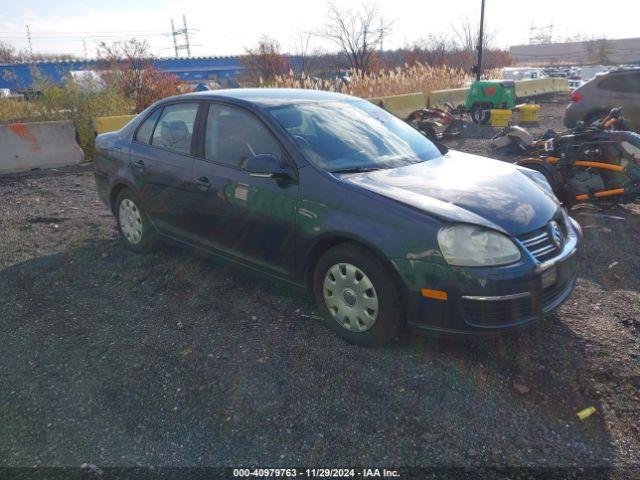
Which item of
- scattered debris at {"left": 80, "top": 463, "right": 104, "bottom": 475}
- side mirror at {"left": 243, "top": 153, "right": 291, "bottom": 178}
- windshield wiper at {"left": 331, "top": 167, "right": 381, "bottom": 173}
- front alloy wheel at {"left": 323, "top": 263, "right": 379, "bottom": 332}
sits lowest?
scattered debris at {"left": 80, "top": 463, "right": 104, "bottom": 475}

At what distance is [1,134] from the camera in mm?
9211

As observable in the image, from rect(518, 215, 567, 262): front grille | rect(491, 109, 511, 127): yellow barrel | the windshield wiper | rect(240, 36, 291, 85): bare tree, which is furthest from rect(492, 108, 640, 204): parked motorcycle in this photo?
rect(240, 36, 291, 85): bare tree

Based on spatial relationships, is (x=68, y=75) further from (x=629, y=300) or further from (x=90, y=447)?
(x=629, y=300)

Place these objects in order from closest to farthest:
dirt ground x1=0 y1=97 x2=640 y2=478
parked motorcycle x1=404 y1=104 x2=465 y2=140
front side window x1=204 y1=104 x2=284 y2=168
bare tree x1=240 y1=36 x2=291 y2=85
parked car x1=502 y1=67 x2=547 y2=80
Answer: dirt ground x1=0 y1=97 x2=640 y2=478, front side window x1=204 y1=104 x2=284 y2=168, parked motorcycle x1=404 y1=104 x2=465 y2=140, bare tree x1=240 y1=36 x2=291 y2=85, parked car x1=502 y1=67 x2=547 y2=80

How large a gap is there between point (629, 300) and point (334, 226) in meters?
2.52

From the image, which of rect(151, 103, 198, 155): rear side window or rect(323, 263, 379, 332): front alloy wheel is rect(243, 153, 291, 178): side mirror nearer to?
rect(323, 263, 379, 332): front alloy wheel

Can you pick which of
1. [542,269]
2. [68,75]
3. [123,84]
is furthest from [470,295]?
[123,84]

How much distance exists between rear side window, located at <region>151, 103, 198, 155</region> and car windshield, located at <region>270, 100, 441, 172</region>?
2.95 ft

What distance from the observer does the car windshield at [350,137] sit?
364 cm

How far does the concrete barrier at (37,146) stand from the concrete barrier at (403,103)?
348 inches

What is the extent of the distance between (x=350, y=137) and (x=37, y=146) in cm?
802

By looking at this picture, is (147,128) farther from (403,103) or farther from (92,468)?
(403,103)

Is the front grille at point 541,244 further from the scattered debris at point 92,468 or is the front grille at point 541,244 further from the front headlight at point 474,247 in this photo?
the scattered debris at point 92,468

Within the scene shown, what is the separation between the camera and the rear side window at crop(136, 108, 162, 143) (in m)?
4.80
